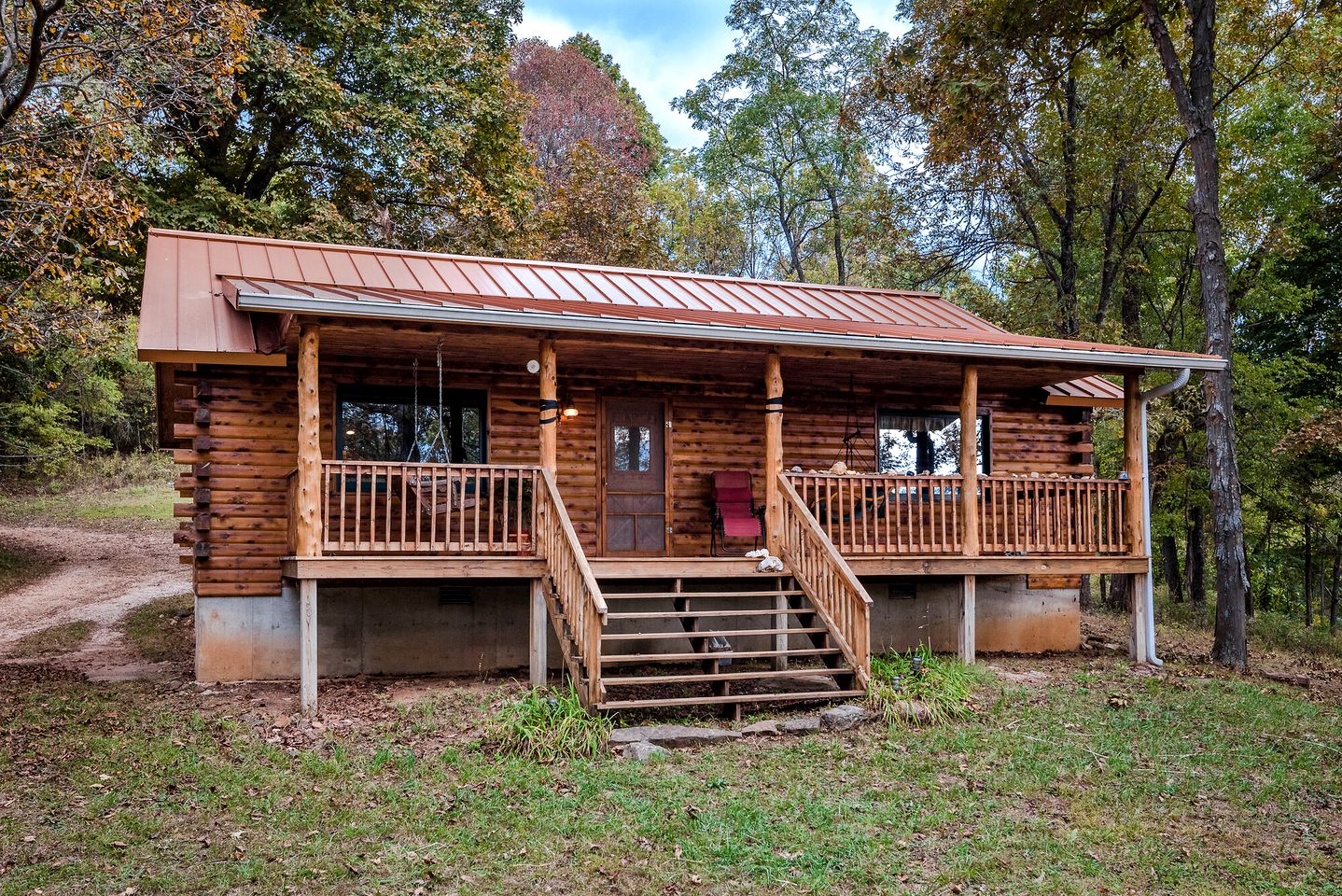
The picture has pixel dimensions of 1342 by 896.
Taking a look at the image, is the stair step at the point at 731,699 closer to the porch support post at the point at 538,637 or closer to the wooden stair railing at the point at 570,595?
the wooden stair railing at the point at 570,595

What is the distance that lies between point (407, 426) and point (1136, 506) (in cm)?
857

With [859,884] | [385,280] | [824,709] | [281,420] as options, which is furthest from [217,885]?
[385,280]

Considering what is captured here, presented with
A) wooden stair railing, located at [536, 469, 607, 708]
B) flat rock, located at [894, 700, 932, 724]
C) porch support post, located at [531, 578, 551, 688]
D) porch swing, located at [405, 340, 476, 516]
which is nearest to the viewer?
wooden stair railing, located at [536, 469, 607, 708]

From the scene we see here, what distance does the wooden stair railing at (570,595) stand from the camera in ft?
27.2

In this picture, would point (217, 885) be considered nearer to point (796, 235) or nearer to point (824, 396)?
point (824, 396)

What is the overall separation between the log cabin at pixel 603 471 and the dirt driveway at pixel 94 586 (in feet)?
7.42

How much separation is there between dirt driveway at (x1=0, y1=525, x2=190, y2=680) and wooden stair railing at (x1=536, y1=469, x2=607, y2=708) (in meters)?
4.79

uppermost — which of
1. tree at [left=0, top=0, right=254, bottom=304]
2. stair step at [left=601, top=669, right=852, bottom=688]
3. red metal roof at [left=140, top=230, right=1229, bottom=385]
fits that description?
tree at [left=0, top=0, right=254, bottom=304]

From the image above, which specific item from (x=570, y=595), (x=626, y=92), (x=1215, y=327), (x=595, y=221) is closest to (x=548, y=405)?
(x=570, y=595)

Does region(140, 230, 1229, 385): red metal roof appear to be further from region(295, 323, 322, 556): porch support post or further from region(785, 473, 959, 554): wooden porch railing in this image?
region(785, 473, 959, 554): wooden porch railing

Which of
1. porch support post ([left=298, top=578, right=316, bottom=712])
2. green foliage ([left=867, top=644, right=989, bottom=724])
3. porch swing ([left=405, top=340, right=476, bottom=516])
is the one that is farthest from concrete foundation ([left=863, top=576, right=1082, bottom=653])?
porch support post ([left=298, top=578, right=316, bottom=712])

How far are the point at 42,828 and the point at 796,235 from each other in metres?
27.3

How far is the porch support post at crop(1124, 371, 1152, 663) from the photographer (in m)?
11.9

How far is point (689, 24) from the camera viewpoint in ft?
323
